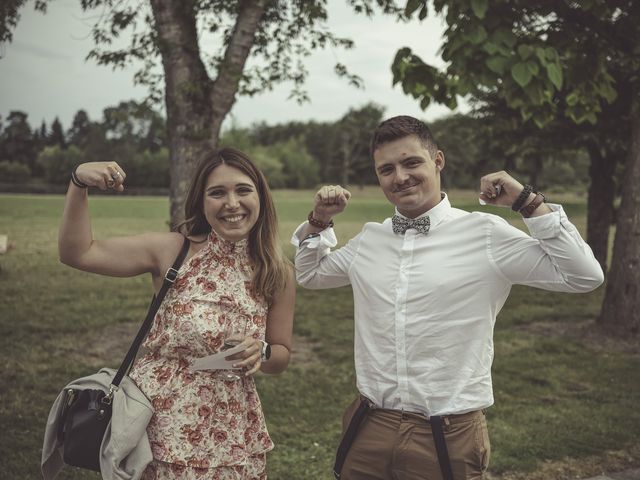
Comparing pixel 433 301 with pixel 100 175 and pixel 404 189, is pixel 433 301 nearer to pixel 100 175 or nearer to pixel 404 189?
pixel 404 189

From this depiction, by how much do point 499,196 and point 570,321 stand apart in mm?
7798

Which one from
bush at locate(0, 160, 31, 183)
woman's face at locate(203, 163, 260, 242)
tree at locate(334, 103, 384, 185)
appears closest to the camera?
woman's face at locate(203, 163, 260, 242)

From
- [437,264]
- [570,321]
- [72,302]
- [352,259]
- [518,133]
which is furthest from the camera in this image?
[518,133]

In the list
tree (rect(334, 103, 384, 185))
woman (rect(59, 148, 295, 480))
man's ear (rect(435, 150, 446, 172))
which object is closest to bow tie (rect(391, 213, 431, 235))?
man's ear (rect(435, 150, 446, 172))

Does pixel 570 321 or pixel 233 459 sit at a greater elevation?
pixel 233 459

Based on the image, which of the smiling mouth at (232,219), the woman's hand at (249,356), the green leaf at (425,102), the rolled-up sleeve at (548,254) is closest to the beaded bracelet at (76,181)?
the smiling mouth at (232,219)

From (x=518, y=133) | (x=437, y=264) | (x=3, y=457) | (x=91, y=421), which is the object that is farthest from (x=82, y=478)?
(x=518, y=133)

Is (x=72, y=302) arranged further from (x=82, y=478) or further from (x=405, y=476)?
(x=405, y=476)

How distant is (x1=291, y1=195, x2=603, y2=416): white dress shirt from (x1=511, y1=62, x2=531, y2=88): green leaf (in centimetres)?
292

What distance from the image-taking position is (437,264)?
2.34m

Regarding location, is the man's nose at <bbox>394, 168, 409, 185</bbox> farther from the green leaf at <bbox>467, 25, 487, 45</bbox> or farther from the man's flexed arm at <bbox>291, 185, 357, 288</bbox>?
→ the green leaf at <bbox>467, 25, 487, 45</bbox>

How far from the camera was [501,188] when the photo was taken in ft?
7.20

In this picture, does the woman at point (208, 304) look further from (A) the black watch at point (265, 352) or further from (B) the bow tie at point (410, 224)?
(B) the bow tie at point (410, 224)

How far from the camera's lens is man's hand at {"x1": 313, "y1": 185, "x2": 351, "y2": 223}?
254cm
